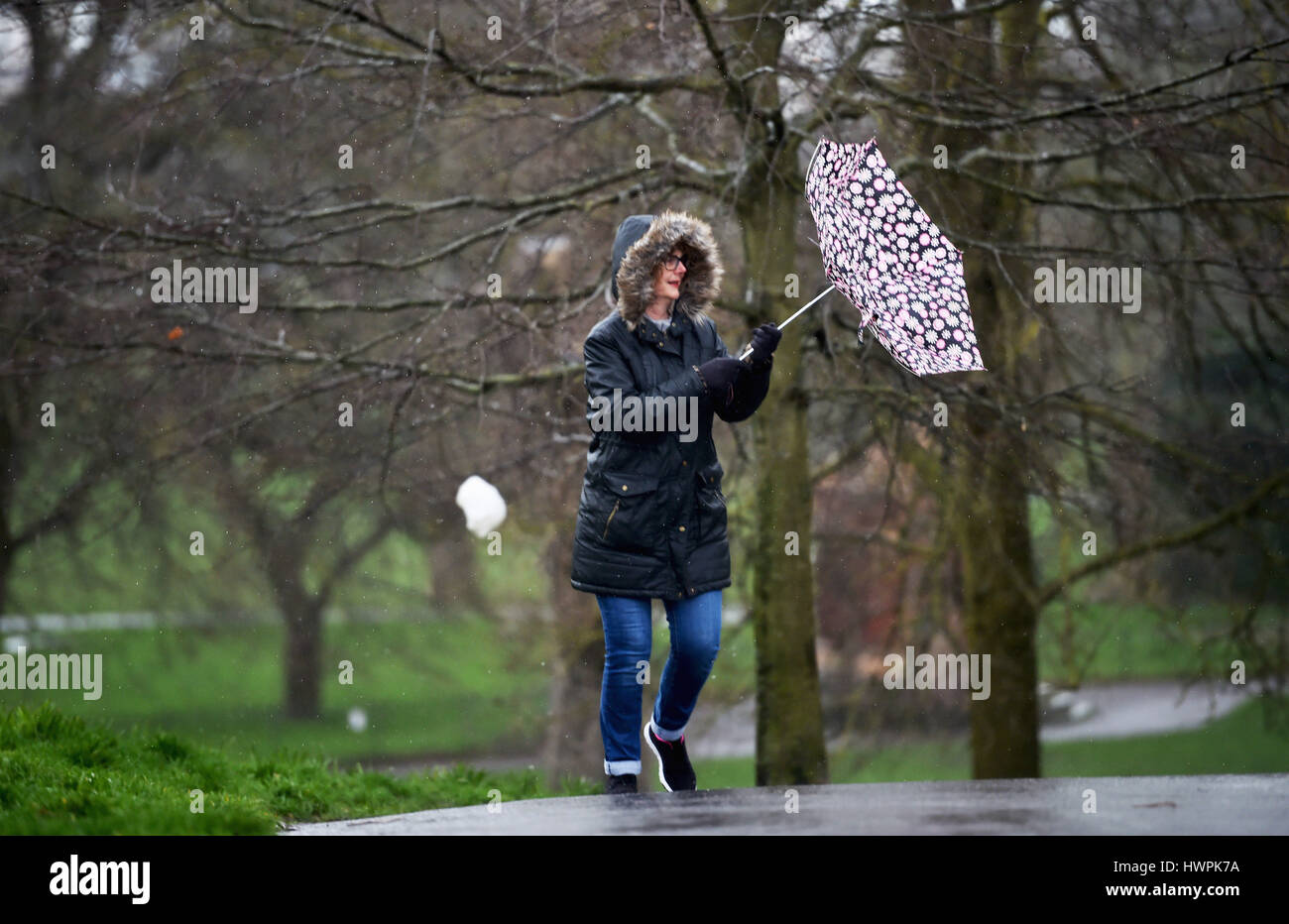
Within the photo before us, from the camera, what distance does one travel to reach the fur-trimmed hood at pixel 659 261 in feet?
16.8

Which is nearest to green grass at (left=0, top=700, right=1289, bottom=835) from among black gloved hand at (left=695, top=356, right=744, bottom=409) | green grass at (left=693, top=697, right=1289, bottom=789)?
black gloved hand at (left=695, top=356, right=744, bottom=409)

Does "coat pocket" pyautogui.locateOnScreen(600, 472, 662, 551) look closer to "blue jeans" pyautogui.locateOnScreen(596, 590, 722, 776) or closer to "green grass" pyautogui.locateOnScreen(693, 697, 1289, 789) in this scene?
"blue jeans" pyautogui.locateOnScreen(596, 590, 722, 776)

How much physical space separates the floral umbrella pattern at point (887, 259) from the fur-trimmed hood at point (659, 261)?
45 centimetres

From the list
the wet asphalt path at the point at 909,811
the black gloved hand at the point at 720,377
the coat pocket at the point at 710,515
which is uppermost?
the black gloved hand at the point at 720,377

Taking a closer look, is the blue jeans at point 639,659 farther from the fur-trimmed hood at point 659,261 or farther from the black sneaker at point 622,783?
the fur-trimmed hood at point 659,261

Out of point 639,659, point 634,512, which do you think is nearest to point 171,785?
point 639,659

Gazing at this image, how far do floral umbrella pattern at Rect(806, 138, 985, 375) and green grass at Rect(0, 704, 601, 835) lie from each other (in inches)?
109

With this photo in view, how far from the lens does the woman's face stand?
16.9 feet

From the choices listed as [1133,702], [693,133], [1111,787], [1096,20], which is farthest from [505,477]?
[1133,702]

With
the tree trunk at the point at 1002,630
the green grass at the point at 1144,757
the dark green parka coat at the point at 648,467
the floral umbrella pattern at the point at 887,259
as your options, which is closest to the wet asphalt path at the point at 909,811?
the dark green parka coat at the point at 648,467

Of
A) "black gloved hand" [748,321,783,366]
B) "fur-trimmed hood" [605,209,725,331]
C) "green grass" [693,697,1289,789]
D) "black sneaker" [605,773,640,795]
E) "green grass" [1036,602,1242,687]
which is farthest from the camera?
"green grass" [693,697,1289,789]

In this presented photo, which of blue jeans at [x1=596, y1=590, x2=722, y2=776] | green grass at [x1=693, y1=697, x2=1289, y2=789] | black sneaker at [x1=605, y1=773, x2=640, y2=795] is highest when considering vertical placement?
blue jeans at [x1=596, y1=590, x2=722, y2=776]

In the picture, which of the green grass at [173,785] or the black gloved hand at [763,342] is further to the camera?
the black gloved hand at [763,342]

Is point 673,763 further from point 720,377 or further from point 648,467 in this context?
point 720,377
